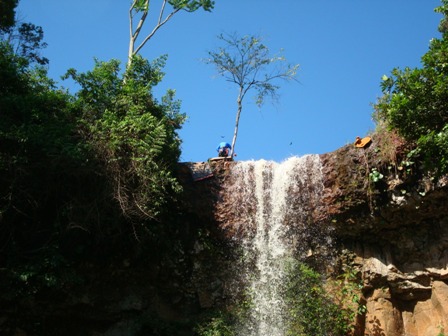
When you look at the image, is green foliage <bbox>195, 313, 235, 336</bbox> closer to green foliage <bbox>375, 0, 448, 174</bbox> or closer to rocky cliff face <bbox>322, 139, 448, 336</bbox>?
rocky cliff face <bbox>322, 139, 448, 336</bbox>

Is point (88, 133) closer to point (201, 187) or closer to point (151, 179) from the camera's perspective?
point (151, 179)

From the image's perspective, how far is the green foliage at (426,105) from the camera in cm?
807

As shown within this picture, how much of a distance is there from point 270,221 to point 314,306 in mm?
2358

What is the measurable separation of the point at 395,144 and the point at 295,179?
8.08 ft

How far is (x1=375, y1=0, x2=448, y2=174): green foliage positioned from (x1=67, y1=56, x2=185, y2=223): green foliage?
472 centimetres

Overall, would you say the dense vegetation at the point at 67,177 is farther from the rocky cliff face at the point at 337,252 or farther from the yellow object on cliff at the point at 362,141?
the yellow object on cliff at the point at 362,141

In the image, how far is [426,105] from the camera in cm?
835

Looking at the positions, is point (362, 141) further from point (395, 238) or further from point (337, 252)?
point (337, 252)

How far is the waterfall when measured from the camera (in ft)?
29.5

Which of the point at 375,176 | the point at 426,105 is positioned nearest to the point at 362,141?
the point at 375,176

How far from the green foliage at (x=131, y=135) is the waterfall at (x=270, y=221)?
72.5 inches

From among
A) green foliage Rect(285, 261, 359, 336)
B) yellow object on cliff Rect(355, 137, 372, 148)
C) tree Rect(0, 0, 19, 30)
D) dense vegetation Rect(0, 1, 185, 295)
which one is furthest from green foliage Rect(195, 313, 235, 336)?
tree Rect(0, 0, 19, 30)

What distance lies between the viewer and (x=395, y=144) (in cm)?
890

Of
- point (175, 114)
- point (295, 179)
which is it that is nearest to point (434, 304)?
point (295, 179)
